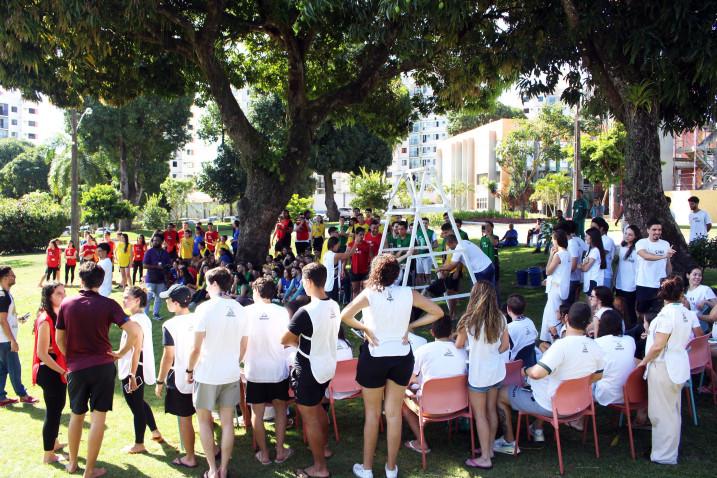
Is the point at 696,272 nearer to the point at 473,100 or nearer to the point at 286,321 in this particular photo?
the point at 286,321

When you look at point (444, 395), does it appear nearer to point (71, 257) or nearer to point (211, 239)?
point (211, 239)

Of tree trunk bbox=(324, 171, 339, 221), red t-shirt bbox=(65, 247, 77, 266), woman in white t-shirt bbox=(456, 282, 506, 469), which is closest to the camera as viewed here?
woman in white t-shirt bbox=(456, 282, 506, 469)

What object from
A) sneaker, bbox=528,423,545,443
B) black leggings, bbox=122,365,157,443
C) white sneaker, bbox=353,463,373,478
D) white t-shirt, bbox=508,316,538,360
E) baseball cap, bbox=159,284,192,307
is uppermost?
baseball cap, bbox=159,284,192,307

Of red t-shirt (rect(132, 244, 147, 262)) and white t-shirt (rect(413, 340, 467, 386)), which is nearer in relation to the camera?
white t-shirt (rect(413, 340, 467, 386))

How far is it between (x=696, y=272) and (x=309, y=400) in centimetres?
478

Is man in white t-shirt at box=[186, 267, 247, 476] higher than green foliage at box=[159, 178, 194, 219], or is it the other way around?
green foliage at box=[159, 178, 194, 219]

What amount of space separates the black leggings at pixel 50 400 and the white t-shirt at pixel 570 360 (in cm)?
413

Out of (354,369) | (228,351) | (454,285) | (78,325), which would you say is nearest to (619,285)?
(454,285)

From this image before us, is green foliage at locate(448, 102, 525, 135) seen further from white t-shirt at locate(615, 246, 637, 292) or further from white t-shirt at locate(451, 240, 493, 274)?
white t-shirt at locate(615, 246, 637, 292)

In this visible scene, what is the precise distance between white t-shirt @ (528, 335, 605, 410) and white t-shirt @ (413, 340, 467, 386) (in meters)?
0.66

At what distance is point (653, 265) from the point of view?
25.3 feet

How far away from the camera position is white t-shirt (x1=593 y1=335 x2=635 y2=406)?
5199 mm

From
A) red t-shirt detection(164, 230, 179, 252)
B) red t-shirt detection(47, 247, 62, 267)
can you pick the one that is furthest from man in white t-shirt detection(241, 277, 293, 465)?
red t-shirt detection(47, 247, 62, 267)

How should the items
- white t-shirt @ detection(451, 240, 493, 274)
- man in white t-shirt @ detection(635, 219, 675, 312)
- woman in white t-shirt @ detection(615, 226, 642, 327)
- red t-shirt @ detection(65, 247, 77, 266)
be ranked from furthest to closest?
red t-shirt @ detection(65, 247, 77, 266) < white t-shirt @ detection(451, 240, 493, 274) < woman in white t-shirt @ detection(615, 226, 642, 327) < man in white t-shirt @ detection(635, 219, 675, 312)
